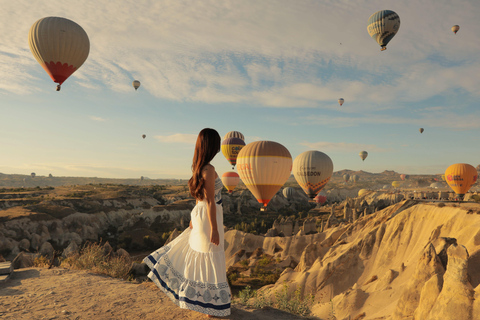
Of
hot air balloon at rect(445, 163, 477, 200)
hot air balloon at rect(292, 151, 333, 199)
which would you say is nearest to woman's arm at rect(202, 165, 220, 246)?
hot air balloon at rect(292, 151, 333, 199)

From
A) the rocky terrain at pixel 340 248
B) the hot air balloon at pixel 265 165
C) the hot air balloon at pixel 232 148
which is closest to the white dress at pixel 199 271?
the rocky terrain at pixel 340 248

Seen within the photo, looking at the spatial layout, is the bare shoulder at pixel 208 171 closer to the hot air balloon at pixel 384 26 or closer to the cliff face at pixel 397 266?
the cliff face at pixel 397 266

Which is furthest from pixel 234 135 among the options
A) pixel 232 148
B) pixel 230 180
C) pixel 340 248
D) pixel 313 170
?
pixel 340 248

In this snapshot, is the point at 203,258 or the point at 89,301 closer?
the point at 203,258

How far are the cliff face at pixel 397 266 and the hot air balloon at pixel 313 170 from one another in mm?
6834

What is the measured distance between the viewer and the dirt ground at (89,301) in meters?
5.94

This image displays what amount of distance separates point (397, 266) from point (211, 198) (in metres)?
25.6

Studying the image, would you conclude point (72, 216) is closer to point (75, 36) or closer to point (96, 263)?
point (75, 36)

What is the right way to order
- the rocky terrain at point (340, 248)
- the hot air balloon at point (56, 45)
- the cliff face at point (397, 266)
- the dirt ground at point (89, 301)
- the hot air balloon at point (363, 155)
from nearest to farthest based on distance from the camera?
1. the dirt ground at point (89, 301)
2. the cliff face at point (397, 266)
3. the rocky terrain at point (340, 248)
4. the hot air balloon at point (56, 45)
5. the hot air balloon at point (363, 155)

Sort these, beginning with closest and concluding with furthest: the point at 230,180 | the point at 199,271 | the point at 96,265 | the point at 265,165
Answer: the point at 199,271 → the point at 96,265 → the point at 265,165 → the point at 230,180

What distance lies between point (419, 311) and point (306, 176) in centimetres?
2393

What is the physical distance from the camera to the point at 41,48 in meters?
24.7

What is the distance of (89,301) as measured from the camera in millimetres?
6707

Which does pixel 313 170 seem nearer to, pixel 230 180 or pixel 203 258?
pixel 230 180
